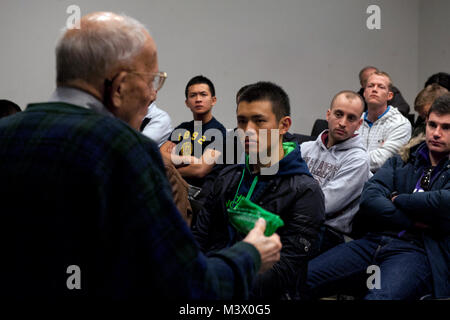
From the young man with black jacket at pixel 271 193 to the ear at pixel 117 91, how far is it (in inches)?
32.8

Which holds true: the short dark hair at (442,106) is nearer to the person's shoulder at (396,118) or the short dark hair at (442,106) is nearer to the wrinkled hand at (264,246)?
the person's shoulder at (396,118)

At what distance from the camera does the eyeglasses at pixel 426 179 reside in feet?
7.31

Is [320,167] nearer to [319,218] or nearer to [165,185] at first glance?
[319,218]

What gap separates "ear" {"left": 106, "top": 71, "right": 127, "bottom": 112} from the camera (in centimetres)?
98

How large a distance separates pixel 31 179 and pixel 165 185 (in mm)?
237

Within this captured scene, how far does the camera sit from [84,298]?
2.89 ft

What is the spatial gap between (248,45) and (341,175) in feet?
10.9

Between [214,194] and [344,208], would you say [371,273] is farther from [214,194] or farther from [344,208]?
[214,194]

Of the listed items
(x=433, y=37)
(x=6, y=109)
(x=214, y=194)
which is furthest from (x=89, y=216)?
(x=433, y=37)

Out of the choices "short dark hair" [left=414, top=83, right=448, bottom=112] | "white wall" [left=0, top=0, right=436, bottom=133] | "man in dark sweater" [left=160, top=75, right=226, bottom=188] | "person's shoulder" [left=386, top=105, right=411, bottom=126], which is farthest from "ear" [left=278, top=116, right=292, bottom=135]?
"white wall" [left=0, top=0, right=436, bottom=133]

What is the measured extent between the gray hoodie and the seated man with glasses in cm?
12

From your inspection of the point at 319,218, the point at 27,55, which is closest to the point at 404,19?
the point at 27,55

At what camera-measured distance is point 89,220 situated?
33.6 inches

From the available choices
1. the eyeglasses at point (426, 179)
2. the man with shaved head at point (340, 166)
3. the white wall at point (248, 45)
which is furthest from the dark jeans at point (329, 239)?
the white wall at point (248, 45)
